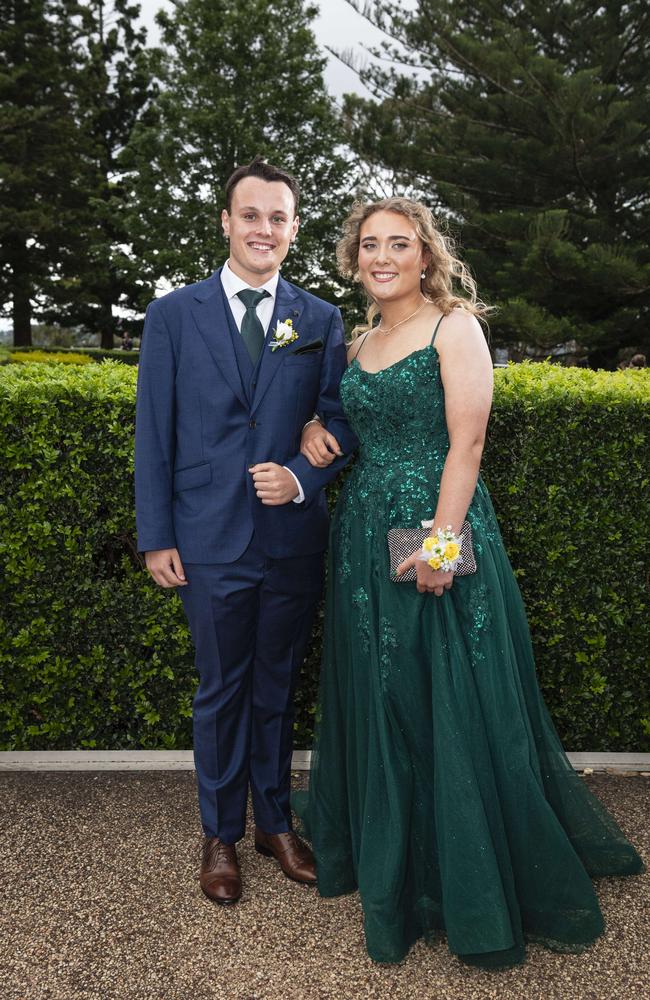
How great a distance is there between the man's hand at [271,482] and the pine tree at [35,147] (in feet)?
98.0

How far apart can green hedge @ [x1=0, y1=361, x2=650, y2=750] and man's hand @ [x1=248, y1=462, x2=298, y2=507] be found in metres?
1.23

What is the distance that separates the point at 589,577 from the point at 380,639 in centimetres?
156

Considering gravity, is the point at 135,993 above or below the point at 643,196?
below

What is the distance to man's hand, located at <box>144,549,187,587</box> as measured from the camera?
2938mm

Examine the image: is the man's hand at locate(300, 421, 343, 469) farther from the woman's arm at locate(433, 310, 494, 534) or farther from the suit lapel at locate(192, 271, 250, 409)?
the woman's arm at locate(433, 310, 494, 534)

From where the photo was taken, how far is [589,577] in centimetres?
400

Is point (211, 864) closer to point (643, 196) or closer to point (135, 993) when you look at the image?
point (135, 993)

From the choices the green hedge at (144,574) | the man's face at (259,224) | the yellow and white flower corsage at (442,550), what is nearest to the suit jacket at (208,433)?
the man's face at (259,224)

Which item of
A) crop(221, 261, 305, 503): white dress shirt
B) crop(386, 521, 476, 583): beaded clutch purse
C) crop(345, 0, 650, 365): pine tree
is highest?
crop(345, 0, 650, 365): pine tree

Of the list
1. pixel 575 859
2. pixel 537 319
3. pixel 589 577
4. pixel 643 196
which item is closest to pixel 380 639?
pixel 575 859

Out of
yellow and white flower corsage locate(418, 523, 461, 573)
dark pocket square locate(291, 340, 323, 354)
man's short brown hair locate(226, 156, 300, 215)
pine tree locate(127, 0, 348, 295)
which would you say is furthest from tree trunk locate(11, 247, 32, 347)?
yellow and white flower corsage locate(418, 523, 461, 573)

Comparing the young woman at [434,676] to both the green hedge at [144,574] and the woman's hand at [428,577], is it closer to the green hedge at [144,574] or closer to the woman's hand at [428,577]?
the woman's hand at [428,577]

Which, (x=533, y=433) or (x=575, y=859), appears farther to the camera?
(x=533, y=433)

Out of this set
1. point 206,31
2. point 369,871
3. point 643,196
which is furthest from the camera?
point 206,31
